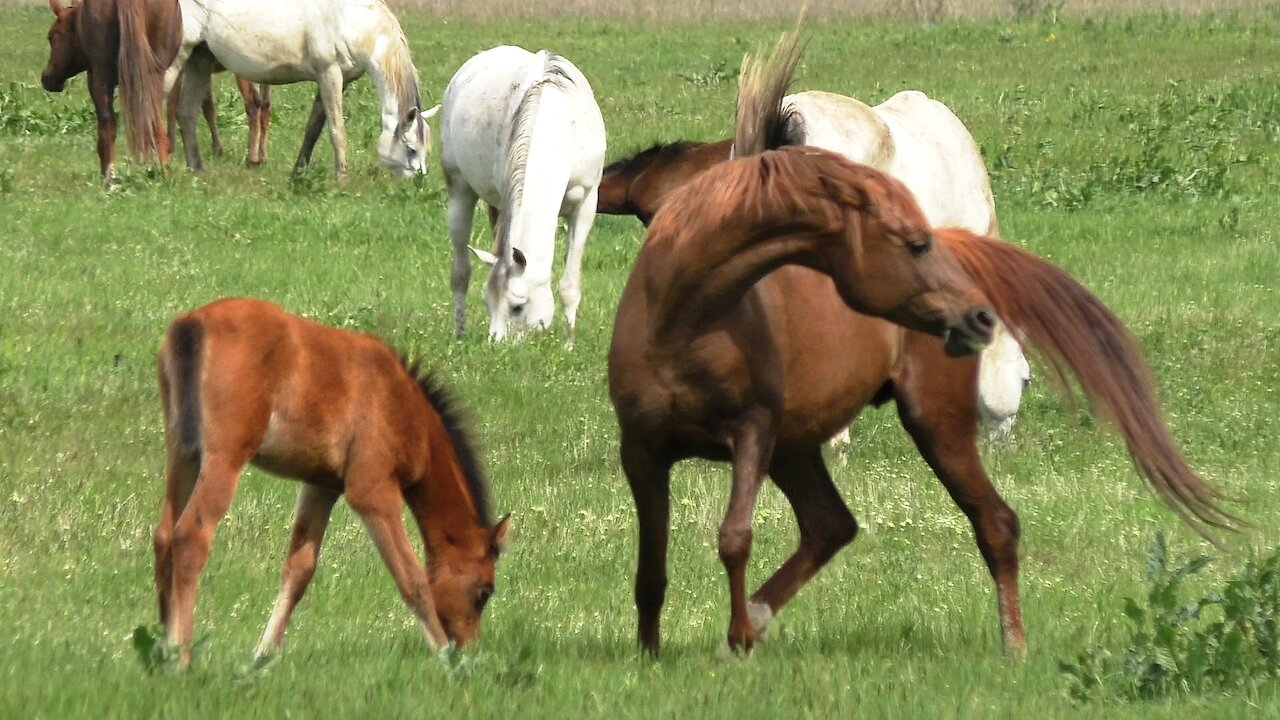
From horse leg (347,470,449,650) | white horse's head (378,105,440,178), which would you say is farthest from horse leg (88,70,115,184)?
horse leg (347,470,449,650)

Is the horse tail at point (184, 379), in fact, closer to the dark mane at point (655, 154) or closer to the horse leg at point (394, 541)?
the horse leg at point (394, 541)

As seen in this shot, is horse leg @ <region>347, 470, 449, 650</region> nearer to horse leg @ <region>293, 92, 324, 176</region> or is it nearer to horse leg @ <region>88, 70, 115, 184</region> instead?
horse leg @ <region>88, 70, 115, 184</region>

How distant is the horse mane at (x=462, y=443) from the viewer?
21.8 ft

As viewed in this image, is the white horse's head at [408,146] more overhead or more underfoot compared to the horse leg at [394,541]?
more underfoot

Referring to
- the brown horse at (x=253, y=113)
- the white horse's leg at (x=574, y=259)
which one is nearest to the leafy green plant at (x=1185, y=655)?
the white horse's leg at (x=574, y=259)

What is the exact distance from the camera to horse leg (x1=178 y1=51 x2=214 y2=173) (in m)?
19.4

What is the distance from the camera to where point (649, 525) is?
19.7 feet

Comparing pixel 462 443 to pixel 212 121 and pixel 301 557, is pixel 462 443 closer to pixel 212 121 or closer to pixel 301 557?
pixel 301 557

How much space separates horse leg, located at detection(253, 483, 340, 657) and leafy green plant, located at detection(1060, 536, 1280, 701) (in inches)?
98.6

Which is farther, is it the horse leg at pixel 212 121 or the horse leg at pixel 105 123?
the horse leg at pixel 212 121

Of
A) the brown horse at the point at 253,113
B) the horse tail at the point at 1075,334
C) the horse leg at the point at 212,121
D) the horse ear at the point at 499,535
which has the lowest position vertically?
the horse leg at the point at 212,121

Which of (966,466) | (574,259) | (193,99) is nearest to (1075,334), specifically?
(966,466)

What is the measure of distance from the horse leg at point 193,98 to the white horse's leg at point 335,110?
4.01 ft

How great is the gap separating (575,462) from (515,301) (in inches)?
99.3
